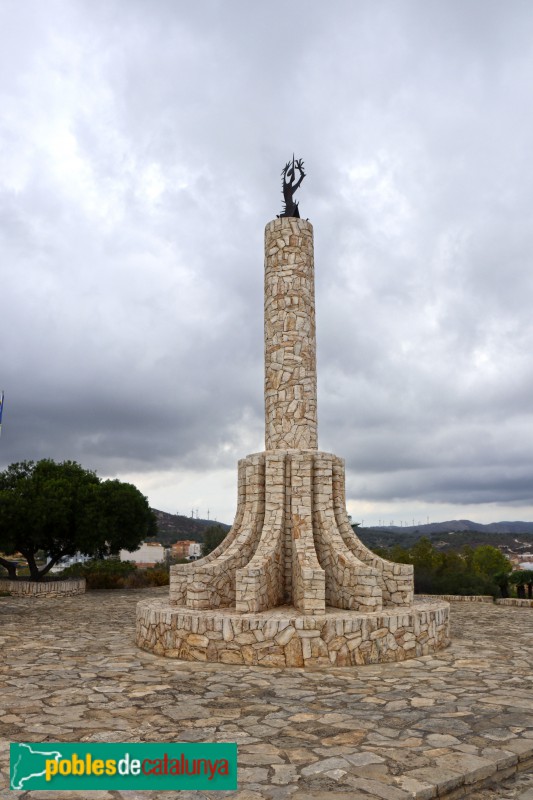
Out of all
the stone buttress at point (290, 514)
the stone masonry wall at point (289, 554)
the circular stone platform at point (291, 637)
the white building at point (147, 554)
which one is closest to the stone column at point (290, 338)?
the stone buttress at point (290, 514)

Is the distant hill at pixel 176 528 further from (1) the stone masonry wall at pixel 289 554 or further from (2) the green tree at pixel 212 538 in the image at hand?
(1) the stone masonry wall at pixel 289 554

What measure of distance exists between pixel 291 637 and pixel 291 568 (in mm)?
2153

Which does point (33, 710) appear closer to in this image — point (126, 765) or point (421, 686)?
point (126, 765)

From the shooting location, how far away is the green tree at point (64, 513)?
18688 mm

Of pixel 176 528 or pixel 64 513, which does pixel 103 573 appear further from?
pixel 176 528

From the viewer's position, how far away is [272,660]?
8117 millimetres

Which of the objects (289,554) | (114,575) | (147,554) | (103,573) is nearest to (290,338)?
(289,554)

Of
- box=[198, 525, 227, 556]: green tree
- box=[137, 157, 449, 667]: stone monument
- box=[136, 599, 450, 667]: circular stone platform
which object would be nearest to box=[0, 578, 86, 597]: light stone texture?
box=[198, 525, 227, 556]: green tree

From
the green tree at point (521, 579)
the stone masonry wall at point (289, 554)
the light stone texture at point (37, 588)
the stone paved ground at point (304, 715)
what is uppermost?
the stone masonry wall at point (289, 554)

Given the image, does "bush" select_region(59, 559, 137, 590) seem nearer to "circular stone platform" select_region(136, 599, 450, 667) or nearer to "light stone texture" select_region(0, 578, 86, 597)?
"light stone texture" select_region(0, 578, 86, 597)

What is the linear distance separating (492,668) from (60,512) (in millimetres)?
14061

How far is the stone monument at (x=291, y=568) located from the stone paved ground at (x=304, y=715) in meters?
0.35

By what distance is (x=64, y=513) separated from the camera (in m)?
18.8

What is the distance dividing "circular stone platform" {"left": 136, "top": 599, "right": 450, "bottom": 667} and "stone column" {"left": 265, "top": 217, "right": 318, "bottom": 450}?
11.2 ft
